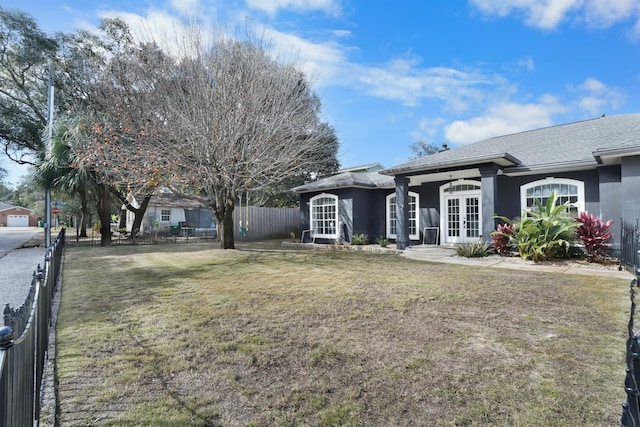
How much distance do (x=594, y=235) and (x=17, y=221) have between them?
255 ft

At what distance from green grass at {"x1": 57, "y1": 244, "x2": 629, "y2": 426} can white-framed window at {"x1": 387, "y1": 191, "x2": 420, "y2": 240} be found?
8.27 meters

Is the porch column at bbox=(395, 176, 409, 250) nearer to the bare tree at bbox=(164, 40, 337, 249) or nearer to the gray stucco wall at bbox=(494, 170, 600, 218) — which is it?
the gray stucco wall at bbox=(494, 170, 600, 218)

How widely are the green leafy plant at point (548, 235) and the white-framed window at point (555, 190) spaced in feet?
5.95

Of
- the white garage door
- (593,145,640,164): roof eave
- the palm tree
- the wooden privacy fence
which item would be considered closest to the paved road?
the palm tree

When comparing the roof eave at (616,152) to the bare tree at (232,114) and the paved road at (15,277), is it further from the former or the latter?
the paved road at (15,277)

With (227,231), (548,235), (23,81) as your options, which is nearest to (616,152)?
(548,235)

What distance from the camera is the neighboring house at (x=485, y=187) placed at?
9.80 m

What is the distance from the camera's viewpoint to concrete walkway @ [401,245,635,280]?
305 inches

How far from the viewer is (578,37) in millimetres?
11969

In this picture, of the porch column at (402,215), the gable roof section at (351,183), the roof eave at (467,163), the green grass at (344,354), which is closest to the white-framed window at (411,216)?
the gable roof section at (351,183)

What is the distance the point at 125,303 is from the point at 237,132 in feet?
20.4

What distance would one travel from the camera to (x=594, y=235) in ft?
29.3

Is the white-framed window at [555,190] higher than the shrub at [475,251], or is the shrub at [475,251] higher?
the white-framed window at [555,190]

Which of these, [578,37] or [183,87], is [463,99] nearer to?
[578,37]
